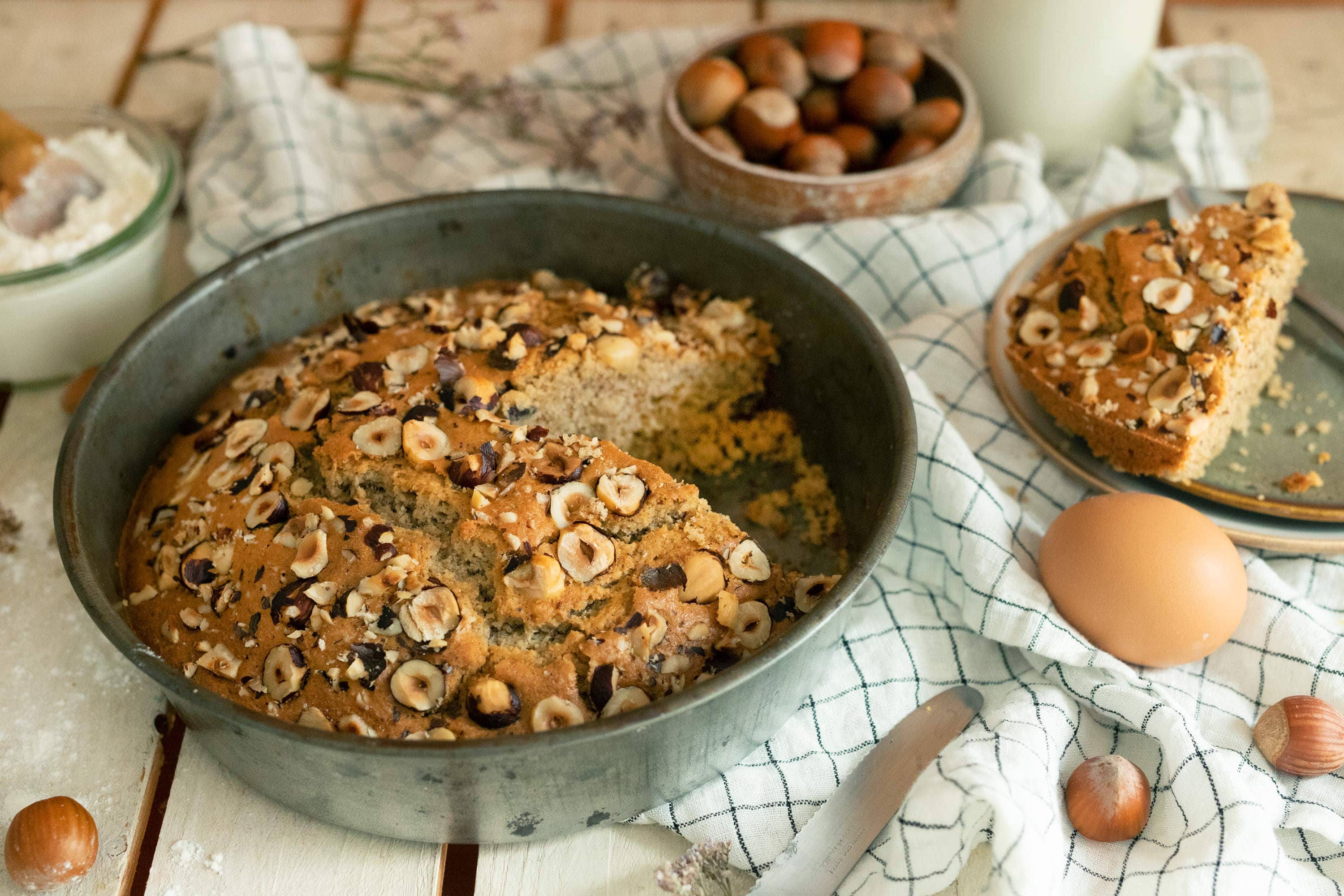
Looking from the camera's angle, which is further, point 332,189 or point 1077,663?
point 332,189

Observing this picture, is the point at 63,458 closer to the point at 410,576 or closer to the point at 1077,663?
the point at 410,576

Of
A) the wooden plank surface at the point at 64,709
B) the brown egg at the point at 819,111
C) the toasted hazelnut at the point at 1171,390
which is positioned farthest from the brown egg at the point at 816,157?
the wooden plank surface at the point at 64,709

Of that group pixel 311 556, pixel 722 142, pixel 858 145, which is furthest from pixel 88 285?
pixel 858 145

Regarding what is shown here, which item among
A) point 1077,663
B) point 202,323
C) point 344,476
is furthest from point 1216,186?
point 202,323

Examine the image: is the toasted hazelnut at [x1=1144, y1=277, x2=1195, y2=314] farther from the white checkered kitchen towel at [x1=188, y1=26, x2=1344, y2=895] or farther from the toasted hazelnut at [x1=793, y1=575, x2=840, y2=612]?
the toasted hazelnut at [x1=793, y1=575, x2=840, y2=612]

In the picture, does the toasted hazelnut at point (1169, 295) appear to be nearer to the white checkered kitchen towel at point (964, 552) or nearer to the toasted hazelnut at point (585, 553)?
the white checkered kitchen towel at point (964, 552)
